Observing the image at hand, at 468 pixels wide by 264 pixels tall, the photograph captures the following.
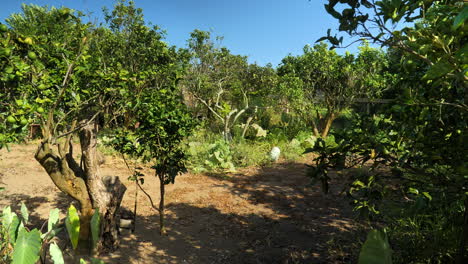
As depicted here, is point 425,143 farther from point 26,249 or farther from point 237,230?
point 237,230

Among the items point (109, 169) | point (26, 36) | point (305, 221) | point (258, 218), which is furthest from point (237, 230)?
point (109, 169)

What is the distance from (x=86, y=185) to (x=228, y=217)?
9.81ft

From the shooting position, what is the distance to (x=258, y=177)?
9.12m

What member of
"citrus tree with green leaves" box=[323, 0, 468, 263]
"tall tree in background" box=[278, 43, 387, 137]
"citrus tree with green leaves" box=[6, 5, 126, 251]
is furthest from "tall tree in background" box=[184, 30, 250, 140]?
"citrus tree with green leaves" box=[323, 0, 468, 263]

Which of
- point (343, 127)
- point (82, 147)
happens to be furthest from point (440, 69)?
point (82, 147)

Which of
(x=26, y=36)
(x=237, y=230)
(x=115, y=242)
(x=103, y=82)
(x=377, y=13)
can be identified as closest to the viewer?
(x=377, y=13)

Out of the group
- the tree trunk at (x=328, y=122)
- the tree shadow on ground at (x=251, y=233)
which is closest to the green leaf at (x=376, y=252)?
the tree shadow on ground at (x=251, y=233)

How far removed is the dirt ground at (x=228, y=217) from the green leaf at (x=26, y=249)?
238 centimetres

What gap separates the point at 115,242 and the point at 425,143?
4518 millimetres

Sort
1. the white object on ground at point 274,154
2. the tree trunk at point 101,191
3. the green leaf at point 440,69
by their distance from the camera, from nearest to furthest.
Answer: the green leaf at point 440,69 < the tree trunk at point 101,191 < the white object on ground at point 274,154

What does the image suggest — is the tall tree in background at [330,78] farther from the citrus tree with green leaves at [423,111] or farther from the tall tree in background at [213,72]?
the citrus tree with green leaves at [423,111]

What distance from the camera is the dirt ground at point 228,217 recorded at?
4527 mm

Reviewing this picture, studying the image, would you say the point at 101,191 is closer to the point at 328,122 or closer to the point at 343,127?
the point at 343,127

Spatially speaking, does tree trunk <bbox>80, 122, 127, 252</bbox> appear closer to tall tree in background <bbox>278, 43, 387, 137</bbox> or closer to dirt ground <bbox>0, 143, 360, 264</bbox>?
dirt ground <bbox>0, 143, 360, 264</bbox>
